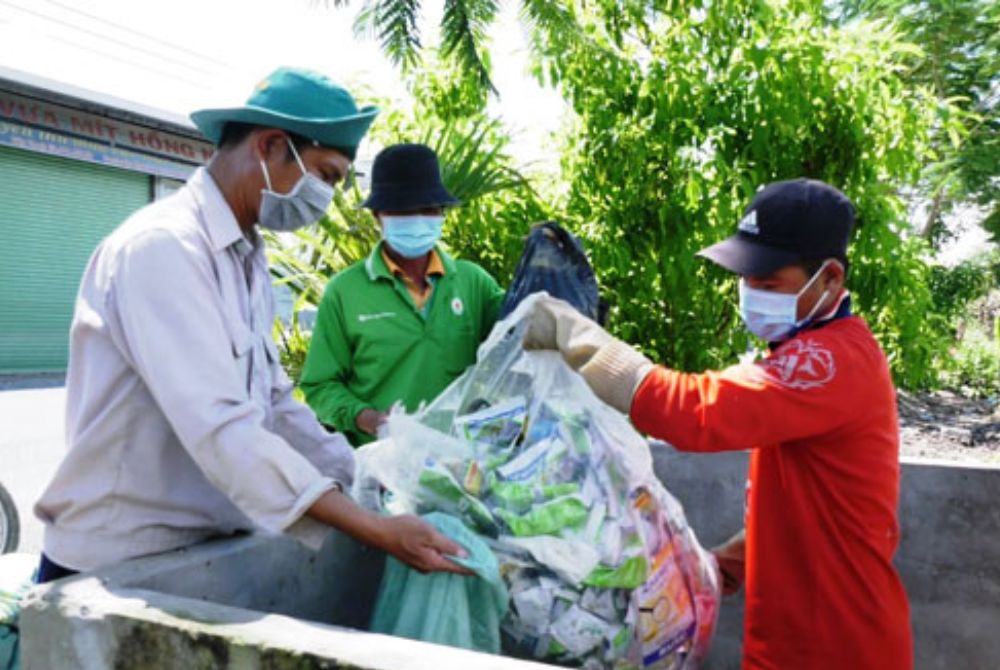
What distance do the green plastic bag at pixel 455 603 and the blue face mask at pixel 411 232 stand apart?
1.21m

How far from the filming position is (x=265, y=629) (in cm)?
127

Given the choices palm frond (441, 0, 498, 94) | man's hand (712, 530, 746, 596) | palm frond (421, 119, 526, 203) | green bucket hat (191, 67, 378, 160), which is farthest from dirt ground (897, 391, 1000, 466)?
green bucket hat (191, 67, 378, 160)

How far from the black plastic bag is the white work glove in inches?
16.9

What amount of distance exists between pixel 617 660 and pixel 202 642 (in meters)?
0.81

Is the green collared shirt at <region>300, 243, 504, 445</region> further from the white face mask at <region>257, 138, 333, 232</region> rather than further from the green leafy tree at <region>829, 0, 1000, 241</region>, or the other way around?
the green leafy tree at <region>829, 0, 1000, 241</region>

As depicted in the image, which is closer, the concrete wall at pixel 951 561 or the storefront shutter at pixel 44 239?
the concrete wall at pixel 951 561

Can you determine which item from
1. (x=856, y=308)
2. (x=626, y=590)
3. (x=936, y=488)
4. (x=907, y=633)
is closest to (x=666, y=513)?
(x=626, y=590)

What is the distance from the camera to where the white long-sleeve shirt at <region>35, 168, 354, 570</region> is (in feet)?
4.70

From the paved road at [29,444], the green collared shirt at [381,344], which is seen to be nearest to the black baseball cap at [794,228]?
the green collared shirt at [381,344]

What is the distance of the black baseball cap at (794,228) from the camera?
1.73 meters

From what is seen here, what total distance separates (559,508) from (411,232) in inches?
50.6

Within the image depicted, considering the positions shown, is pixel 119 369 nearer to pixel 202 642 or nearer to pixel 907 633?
pixel 202 642

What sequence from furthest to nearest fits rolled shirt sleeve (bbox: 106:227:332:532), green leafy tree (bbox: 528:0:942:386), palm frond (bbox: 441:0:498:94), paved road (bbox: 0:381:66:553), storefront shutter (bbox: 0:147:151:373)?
storefront shutter (bbox: 0:147:151:373) → paved road (bbox: 0:381:66:553) → palm frond (bbox: 441:0:498:94) → green leafy tree (bbox: 528:0:942:386) → rolled shirt sleeve (bbox: 106:227:332:532)

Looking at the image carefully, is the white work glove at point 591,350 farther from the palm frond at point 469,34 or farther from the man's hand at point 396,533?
the palm frond at point 469,34
